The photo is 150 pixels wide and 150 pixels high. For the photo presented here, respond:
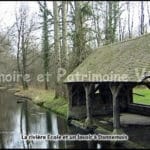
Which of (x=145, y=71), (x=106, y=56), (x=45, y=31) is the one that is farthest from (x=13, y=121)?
(x=45, y=31)

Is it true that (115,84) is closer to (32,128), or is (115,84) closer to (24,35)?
(32,128)

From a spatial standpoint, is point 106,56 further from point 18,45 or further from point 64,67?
point 18,45

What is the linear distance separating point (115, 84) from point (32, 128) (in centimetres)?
589

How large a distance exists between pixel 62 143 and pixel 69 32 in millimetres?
15811

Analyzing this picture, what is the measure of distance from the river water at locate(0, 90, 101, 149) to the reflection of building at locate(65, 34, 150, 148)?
1.15 metres

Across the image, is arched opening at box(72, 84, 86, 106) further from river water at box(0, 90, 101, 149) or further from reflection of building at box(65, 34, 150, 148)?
river water at box(0, 90, 101, 149)

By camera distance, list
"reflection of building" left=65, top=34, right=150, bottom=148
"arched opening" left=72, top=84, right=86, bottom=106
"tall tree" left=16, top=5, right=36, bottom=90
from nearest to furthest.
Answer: "reflection of building" left=65, top=34, right=150, bottom=148, "arched opening" left=72, top=84, right=86, bottom=106, "tall tree" left=16, top=5, right=36, bottom=90

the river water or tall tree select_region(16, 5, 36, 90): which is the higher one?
tall tree select_region(16, 5, 36, 90)

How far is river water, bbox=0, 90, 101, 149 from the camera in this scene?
12.7 metres

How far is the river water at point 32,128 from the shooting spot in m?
12.7

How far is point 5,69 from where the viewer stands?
167 ft

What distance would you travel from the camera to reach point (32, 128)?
55.7 feet

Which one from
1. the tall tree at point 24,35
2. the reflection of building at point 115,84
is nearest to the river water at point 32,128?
the reflection of building at point 115,84

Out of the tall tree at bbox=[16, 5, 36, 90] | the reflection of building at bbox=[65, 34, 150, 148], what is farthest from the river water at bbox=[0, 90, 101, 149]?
the tall tree at bbox=[16, 5, 36, 90]
